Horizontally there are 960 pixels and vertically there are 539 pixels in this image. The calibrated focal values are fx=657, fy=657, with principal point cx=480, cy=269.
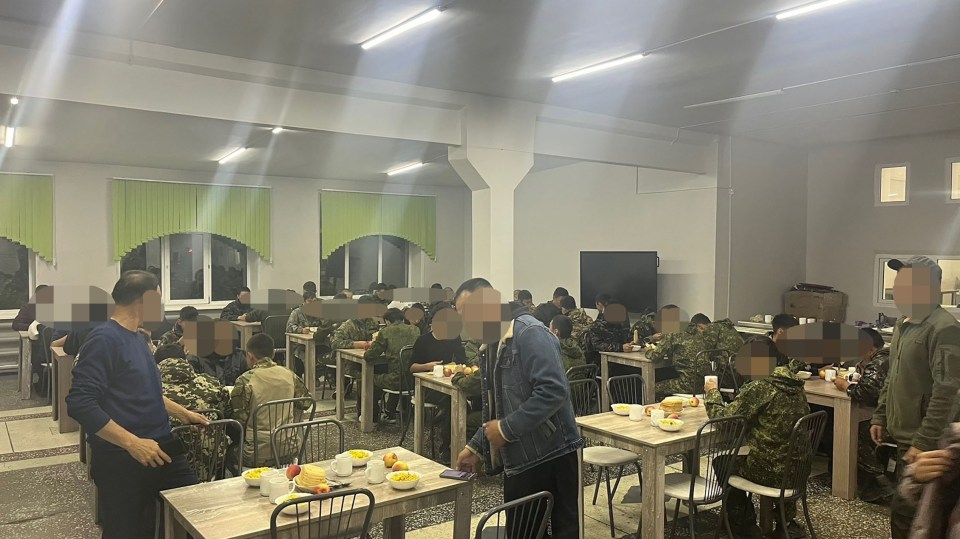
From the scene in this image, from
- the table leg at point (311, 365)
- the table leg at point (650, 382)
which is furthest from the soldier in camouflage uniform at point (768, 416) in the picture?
the table leg at point (311, 365)

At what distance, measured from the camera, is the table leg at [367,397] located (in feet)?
19.8

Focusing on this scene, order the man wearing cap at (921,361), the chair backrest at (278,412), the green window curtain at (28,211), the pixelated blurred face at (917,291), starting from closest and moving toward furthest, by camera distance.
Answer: the man wearing cap at (921,361), the pixelated blurred face at (917,291), the chair backrest at (278,412), the green window curtain at (28,211)

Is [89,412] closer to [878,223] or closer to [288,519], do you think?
[288,519]

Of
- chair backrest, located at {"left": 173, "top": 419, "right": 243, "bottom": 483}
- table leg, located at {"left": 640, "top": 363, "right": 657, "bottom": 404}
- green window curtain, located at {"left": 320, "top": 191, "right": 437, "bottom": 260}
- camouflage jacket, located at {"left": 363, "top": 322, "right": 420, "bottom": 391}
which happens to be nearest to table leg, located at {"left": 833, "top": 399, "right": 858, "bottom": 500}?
table leg, located at {"left": 640, "top": 363, "right": 657, "bottom": 404}

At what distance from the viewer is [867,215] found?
27.9ft

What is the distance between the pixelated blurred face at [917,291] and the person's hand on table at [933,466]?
191 centimetres

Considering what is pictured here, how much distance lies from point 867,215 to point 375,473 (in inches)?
320

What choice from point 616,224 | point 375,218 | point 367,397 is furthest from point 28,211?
point 616,224

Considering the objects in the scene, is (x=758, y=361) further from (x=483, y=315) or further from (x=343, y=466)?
(x=343, y=466)

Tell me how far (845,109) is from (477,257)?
414cm

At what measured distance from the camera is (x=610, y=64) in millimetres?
5191

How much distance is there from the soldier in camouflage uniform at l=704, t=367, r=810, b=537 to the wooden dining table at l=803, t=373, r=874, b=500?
4.01 feet

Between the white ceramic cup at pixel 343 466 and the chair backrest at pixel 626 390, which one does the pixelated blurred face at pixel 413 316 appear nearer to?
→ the chair backrest at pixel 626 390

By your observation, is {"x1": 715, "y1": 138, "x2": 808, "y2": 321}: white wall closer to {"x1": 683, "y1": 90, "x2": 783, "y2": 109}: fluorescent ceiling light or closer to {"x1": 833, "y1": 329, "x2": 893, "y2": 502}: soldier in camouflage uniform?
{"x1": 683, "y1": 90, "x2": 783, "y2": 109}: fluorescent ceiling light
